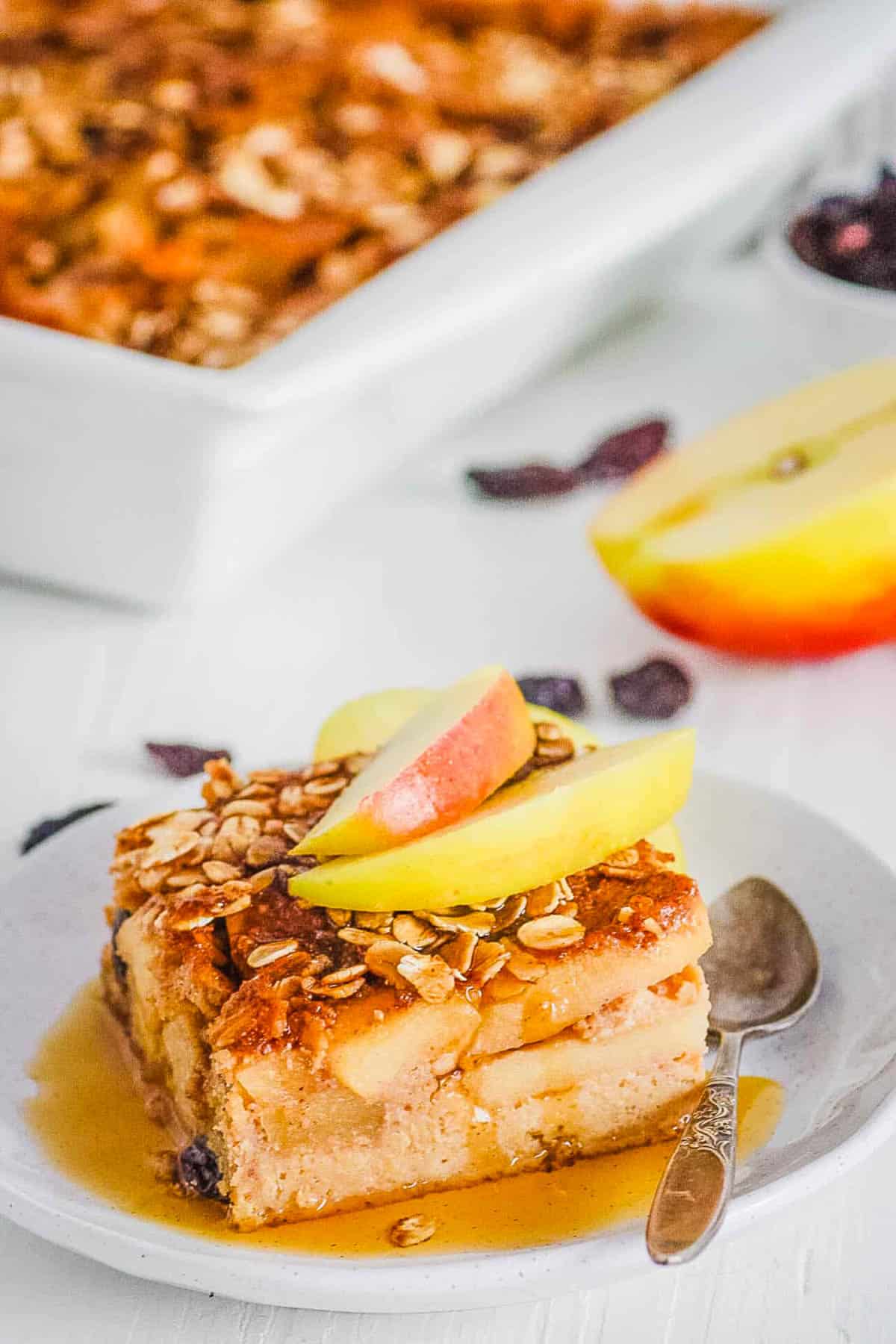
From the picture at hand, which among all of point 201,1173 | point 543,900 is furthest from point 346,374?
point 201,1173

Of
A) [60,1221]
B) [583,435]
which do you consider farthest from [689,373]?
[60,1221]

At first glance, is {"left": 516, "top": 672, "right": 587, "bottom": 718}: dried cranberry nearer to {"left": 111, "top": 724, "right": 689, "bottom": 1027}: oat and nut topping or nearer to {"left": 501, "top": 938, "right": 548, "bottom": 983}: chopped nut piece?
{"left": 111, "top": 724, "right": 689, "bottom": 1027}: oat and nut topping

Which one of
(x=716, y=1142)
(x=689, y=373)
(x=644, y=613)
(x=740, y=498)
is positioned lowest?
(x=689, y=373)

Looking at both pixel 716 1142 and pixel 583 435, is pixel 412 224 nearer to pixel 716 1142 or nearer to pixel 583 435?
pixel 583 435

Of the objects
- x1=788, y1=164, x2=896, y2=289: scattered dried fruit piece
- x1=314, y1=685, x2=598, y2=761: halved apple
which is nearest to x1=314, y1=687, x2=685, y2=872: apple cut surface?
x1=314, y1=685, x2=598, y2=761: halved apple

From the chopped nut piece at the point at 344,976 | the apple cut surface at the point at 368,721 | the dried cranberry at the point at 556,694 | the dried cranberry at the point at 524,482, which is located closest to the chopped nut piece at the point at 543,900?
the chopped nut piece at the point at 344,976

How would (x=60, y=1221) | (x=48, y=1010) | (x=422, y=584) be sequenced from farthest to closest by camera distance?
(x=422, y=584) → (x=48, y=1010) → (x=60, y=1221)

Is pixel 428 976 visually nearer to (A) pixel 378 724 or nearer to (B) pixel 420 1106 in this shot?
(B) pixel 420 1106
